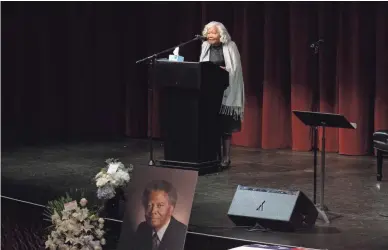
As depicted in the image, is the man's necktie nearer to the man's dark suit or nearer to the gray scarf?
the man's dark suit

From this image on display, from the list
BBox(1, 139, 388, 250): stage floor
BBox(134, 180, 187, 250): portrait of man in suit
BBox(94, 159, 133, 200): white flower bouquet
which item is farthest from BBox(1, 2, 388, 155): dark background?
BBox(134, 180, 187, 250): portrait of man in suit

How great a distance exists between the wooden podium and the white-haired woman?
0.30 feet

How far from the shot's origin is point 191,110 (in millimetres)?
7043

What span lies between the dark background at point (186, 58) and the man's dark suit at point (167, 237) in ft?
14.3

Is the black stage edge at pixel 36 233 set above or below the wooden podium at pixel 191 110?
below

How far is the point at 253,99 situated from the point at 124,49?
2019 mm

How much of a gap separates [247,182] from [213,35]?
134 cm

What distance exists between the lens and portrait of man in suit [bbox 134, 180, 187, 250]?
14.8ft

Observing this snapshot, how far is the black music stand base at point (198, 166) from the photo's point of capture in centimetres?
714

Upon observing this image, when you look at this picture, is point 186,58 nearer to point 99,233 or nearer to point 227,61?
point 227,61

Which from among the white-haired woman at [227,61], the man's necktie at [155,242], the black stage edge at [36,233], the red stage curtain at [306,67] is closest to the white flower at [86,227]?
the man's necktie at [155,242]

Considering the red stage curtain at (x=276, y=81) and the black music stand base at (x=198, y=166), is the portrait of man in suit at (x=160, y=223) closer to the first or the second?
the black music stand base at (x=198, y=166)

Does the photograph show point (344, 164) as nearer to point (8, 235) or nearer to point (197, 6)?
point (197, 6)

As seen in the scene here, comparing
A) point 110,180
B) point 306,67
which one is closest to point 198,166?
point 110,180
